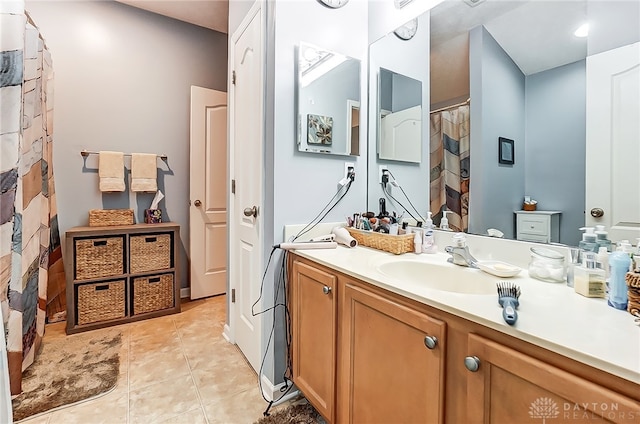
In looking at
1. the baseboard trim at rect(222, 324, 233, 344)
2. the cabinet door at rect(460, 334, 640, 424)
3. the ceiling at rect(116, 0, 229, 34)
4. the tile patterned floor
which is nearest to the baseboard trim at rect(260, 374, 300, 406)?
the tile patterned floor

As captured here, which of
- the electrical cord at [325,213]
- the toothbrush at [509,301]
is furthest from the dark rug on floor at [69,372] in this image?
the toothbrush at [509,301]

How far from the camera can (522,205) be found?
1145mm

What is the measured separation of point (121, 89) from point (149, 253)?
1558 millimetres

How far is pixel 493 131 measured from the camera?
125 centimetres

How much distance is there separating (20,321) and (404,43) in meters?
2.57

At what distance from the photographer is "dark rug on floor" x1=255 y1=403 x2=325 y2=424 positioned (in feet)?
4.60

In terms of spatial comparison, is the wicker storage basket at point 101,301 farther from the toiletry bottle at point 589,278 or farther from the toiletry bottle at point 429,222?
the toiletry bottle at point 589,278

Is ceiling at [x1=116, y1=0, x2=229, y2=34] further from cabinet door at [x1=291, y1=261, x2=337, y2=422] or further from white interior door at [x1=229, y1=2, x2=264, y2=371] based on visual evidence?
cabinet door at [x1=291, y1=261, x2=337, y2=422]

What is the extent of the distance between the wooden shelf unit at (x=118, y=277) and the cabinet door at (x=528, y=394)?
2.60m

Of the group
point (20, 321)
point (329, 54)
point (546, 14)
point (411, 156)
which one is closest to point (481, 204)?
point (411, 156)

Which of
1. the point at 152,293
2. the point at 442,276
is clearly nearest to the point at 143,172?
the point at 152,293

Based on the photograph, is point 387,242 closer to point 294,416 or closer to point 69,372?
point 294,416

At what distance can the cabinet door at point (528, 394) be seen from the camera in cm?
50

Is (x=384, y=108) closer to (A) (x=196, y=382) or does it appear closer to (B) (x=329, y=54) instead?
(B) (x=329, y=54)
